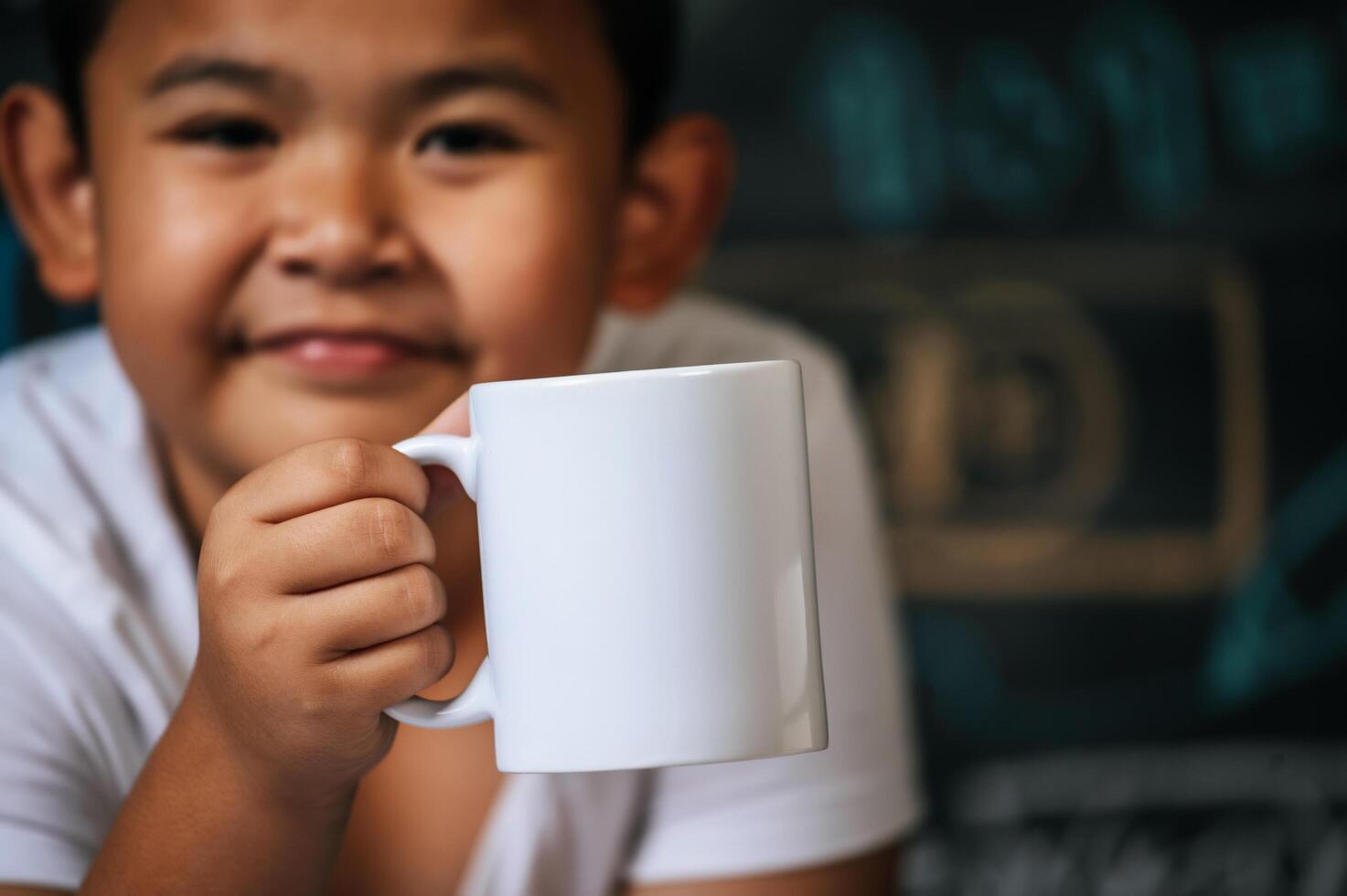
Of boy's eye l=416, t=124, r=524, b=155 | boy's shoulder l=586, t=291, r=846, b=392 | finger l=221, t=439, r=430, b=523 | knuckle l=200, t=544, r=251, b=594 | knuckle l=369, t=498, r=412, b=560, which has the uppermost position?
boy's eye l=416, t=124, r=524, b=155

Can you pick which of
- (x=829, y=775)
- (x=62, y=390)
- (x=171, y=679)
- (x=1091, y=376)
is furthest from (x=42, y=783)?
(x=1091, y=376)

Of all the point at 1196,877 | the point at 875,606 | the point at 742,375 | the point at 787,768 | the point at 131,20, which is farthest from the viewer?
the point at 1196,877

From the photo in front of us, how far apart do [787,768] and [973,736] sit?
1.64 ft

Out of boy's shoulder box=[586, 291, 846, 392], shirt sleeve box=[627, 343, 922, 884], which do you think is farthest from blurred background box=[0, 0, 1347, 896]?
shirt sleeve box=[627, 343, 922, 884]

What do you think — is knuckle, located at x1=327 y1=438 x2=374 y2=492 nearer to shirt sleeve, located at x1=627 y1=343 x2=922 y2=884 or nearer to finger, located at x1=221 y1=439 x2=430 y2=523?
finger, located at x1=221 y1=439 x2=430 y2=523

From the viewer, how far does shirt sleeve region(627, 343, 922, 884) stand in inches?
34.8

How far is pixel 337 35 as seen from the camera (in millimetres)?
708

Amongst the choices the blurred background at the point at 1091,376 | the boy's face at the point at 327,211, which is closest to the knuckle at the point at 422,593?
the boy's face at the point at 327,211

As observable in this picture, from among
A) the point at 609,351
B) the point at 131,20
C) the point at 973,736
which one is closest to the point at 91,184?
the point at 131,20

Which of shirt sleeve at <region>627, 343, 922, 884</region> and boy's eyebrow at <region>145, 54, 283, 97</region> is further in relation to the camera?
shirt sleeve at <region>627, 343, 922, 884</region>

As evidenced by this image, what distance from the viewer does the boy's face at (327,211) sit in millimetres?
714

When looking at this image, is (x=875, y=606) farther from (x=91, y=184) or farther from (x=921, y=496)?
(x=91, y=184)

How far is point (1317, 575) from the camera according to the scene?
4.27 feet

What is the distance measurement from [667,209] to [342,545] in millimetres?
535
